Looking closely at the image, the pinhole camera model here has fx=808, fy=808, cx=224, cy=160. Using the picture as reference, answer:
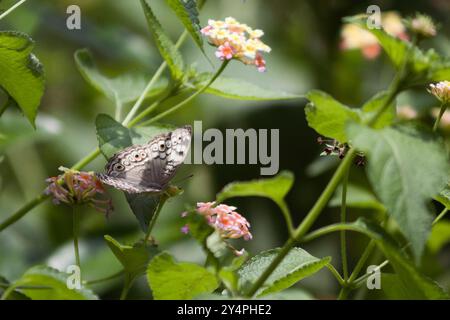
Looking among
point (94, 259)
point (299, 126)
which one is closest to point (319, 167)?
point (94, 259)

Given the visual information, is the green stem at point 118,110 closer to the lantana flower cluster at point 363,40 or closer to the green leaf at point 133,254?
the green leaf at point 133,254

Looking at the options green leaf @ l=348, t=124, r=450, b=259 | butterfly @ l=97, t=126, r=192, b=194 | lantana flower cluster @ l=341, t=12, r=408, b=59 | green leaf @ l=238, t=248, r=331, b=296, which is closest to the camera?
green leaf @ l=348, t=124, r=450, b=259

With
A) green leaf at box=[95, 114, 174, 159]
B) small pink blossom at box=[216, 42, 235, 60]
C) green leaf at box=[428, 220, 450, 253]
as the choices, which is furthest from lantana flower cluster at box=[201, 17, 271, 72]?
green leaf at box=[428, 220, 450, 253]

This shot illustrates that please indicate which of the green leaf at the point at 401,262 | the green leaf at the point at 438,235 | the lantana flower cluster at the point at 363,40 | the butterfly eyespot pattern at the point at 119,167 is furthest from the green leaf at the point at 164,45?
the lantana flower cluster at the point at 363,40

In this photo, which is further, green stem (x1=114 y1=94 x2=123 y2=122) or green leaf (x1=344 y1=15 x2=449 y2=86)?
green stem (x1=114 y1=94 x2=123 y2=122)

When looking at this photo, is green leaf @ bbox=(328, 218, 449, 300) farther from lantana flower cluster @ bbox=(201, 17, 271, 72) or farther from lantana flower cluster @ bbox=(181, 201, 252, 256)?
lantana flower cluster @ bbox=(201, 17, 271, 72)

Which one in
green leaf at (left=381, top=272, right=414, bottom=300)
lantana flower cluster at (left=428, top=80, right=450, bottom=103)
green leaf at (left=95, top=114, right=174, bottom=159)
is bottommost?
green leaf at (left=381, top=272, right=414, bottom=300)
